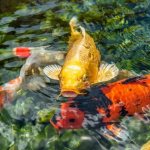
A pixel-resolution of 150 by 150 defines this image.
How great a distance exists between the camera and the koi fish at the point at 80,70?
5.78m

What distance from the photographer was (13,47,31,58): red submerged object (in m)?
7.51

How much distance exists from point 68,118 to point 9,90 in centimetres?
147

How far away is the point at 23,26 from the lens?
8781 mm

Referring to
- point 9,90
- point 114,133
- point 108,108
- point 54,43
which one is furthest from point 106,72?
point 54,43

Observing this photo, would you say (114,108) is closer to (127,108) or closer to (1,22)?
(127,108)

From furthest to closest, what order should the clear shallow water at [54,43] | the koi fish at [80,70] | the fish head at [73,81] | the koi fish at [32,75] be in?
1. the koi fish at [32,75]
2. the clear shallow water at [54,43]
3. the koi fish at [80,70]
4. the fish head at [73,81]

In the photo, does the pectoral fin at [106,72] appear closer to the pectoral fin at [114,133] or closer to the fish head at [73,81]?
the fish head at [73,81]

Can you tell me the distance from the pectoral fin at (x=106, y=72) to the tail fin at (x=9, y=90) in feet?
4.06

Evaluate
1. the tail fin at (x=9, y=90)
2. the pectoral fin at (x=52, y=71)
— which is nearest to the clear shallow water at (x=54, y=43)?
the tail fin at (x=9, y=90)

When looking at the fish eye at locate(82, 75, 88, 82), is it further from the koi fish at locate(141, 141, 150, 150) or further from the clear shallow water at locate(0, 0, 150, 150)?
the koi fish at locate(141, 141, 150, 150)

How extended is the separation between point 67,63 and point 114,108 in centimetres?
98

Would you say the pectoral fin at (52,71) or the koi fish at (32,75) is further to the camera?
the koi fish at (32,75)

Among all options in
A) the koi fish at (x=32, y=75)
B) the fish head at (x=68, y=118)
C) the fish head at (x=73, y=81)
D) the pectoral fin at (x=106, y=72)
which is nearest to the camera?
the fish head at (x=68, y=118)


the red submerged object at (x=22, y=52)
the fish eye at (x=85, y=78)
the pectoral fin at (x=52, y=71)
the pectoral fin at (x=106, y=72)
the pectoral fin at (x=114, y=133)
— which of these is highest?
the fish eye at (x=85, y=78)
